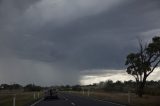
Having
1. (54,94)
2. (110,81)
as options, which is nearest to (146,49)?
(54,94)

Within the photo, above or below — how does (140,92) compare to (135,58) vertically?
below

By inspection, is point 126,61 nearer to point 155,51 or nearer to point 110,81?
point 155,51

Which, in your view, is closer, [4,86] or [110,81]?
[110,81]

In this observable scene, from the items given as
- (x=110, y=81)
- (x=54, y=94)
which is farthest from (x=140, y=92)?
(x=110, y=81)

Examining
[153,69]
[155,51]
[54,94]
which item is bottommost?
[54,94]

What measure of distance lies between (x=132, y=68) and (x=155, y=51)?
595 centimetres

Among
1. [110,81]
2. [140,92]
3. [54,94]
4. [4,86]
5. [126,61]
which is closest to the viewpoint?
[54,94]

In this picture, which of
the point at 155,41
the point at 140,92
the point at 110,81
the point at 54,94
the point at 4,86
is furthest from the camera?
the point at 4,86

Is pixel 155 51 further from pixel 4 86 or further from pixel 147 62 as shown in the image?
pixel 4 86

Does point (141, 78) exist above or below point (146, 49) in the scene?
below

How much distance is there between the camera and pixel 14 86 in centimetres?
17938

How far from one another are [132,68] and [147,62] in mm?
4449

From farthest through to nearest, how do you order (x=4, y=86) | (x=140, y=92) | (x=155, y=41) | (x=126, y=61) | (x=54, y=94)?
(x=4, y=86), (x=126, y=61), (x=155, y=41), (x=140, y=92), (x=54, y=94)

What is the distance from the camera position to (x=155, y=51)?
5097cm
